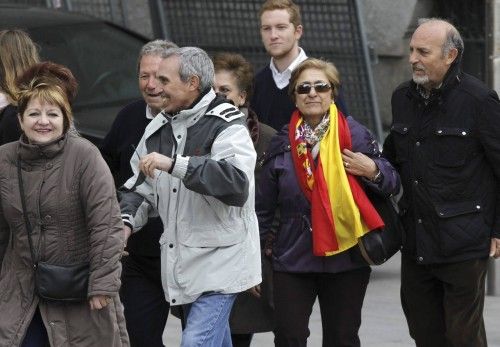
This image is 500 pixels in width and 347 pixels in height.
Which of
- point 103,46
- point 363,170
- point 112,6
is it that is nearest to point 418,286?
point 363,170

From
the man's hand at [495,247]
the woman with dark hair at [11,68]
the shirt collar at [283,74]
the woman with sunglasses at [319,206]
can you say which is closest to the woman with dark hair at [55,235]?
the woman with dark hair at [11,68]

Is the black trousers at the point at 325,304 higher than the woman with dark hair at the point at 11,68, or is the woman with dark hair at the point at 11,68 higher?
the woman with dark hair at the point at 11,68

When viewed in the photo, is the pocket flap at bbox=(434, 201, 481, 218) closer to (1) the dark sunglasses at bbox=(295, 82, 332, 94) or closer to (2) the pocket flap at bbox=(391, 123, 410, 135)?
(2) the pocket flap at bbox=(391, 123, 410, 135)

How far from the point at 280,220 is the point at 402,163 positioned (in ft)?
1.95

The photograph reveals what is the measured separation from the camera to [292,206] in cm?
671

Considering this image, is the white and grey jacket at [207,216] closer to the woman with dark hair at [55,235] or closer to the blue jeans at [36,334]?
the woman with dark hair at [55,235]

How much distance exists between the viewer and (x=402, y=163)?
6785 millimetres

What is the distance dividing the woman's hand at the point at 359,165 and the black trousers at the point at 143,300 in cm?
98

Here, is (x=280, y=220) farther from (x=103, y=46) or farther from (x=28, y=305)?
(x=103, y=46)

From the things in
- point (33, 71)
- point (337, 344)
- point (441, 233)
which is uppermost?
point (33, 71)

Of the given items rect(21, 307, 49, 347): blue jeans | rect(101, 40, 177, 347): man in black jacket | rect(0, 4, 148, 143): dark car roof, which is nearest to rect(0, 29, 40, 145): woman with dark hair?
rect(101, 40, 177, 347): man in black jacket

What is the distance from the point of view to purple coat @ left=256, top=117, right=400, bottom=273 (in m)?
6.63

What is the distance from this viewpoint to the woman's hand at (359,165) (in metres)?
Answer: 6.59

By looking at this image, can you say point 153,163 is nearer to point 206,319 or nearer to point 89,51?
point 206,319
